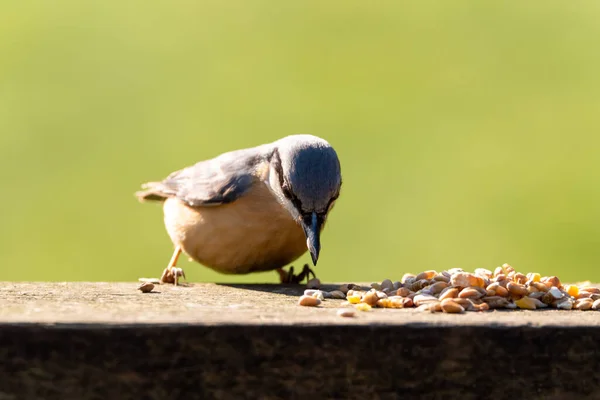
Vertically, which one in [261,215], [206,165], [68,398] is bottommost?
[68,398]

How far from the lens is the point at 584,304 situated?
2.95 metres

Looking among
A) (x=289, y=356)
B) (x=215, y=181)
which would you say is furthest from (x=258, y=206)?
(x=289, y=356)

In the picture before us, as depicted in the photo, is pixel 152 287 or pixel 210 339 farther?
pixel 152 287

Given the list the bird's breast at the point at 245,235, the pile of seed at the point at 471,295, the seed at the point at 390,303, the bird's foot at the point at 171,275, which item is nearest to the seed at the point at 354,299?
the pile of seed at the point at 471,295

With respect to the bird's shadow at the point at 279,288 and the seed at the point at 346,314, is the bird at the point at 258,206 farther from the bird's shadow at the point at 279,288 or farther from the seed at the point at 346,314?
the seed at the point at 346,314

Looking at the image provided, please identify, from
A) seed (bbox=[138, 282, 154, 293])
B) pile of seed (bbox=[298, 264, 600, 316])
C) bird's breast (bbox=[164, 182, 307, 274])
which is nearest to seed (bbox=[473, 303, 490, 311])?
pile of seed (bbox=[298, 264, 600, 316])

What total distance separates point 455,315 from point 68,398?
1.09 m

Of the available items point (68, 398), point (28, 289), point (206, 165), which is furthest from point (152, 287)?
point (206, 165)

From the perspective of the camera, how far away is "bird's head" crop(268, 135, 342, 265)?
3.68m

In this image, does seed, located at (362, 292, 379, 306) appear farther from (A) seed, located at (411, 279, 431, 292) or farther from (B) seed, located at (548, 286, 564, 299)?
(B) seed, located at (548, 286, 564, 299)

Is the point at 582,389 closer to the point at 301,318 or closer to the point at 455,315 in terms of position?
the point at 455,315

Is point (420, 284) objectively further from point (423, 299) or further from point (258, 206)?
point (258, 206)

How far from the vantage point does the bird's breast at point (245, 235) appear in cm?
418

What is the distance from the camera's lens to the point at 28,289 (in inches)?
130
